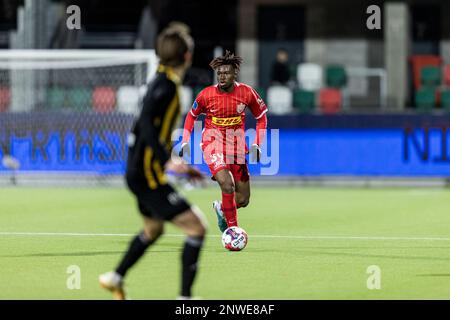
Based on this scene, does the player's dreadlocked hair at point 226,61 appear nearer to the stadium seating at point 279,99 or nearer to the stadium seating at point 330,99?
the stadium seating at point 279,99

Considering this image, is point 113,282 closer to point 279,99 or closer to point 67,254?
point 67,254

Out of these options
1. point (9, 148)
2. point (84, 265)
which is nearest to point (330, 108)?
point (9, 148)

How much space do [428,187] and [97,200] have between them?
7951 millimetres

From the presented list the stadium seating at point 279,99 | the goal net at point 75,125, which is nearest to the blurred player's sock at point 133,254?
the goal net at point 75,125

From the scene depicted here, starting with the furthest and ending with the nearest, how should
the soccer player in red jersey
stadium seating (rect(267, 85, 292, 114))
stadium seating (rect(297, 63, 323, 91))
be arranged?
stadium seating (rect(297, 63, 323, 91)) → stadium seating (rect(267, 85, 292, 114)) → the soccer player in red jersey

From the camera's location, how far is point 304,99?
30.9 m

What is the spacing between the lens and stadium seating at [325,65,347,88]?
3381 centimetres

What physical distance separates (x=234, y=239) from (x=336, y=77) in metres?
21.5

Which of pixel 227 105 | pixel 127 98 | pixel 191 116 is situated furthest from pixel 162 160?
pixel 127 98

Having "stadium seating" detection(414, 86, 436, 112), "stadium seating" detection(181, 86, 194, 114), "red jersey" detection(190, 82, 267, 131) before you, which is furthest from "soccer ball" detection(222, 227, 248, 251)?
"stadium seating" detection(414, 86, 436, 112)

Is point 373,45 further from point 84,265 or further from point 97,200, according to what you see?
point 84,265

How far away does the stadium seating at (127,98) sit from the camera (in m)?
26.3

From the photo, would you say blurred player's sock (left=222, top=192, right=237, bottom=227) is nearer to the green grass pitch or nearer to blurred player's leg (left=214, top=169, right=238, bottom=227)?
blurred player's leg (left=214, top=169, right=238, bottom=227)

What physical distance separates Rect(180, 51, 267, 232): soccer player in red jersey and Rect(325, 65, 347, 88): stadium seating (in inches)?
788
